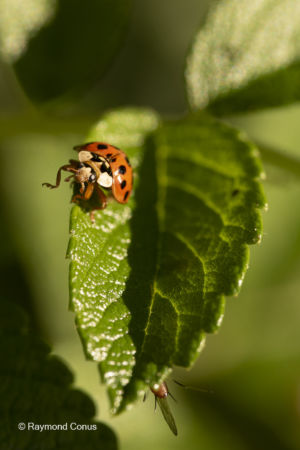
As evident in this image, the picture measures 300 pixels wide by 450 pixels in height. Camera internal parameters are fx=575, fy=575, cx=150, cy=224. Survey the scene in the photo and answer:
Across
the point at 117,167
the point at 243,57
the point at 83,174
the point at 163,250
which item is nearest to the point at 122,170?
the point at 117,167

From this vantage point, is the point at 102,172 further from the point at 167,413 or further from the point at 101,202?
the point at 167,413

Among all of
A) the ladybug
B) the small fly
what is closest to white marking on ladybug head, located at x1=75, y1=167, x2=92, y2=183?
the ladybug

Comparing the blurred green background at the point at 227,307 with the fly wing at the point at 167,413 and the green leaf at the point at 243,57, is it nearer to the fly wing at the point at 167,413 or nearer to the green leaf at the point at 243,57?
the green leaf at the point at 243,57

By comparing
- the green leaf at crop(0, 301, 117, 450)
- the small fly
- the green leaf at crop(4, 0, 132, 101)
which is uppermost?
the green leaf at crop(4, 0, 132, 101)

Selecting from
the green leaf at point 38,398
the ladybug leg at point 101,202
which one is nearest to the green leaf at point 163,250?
the ladybug leg at point 101,202

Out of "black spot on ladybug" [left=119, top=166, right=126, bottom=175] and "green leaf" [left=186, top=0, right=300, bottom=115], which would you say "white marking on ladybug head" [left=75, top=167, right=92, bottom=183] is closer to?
"black spot on ladybug" [left=119, top=166, right=126, bottom=175]

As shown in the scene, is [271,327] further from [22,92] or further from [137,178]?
[22,92]
